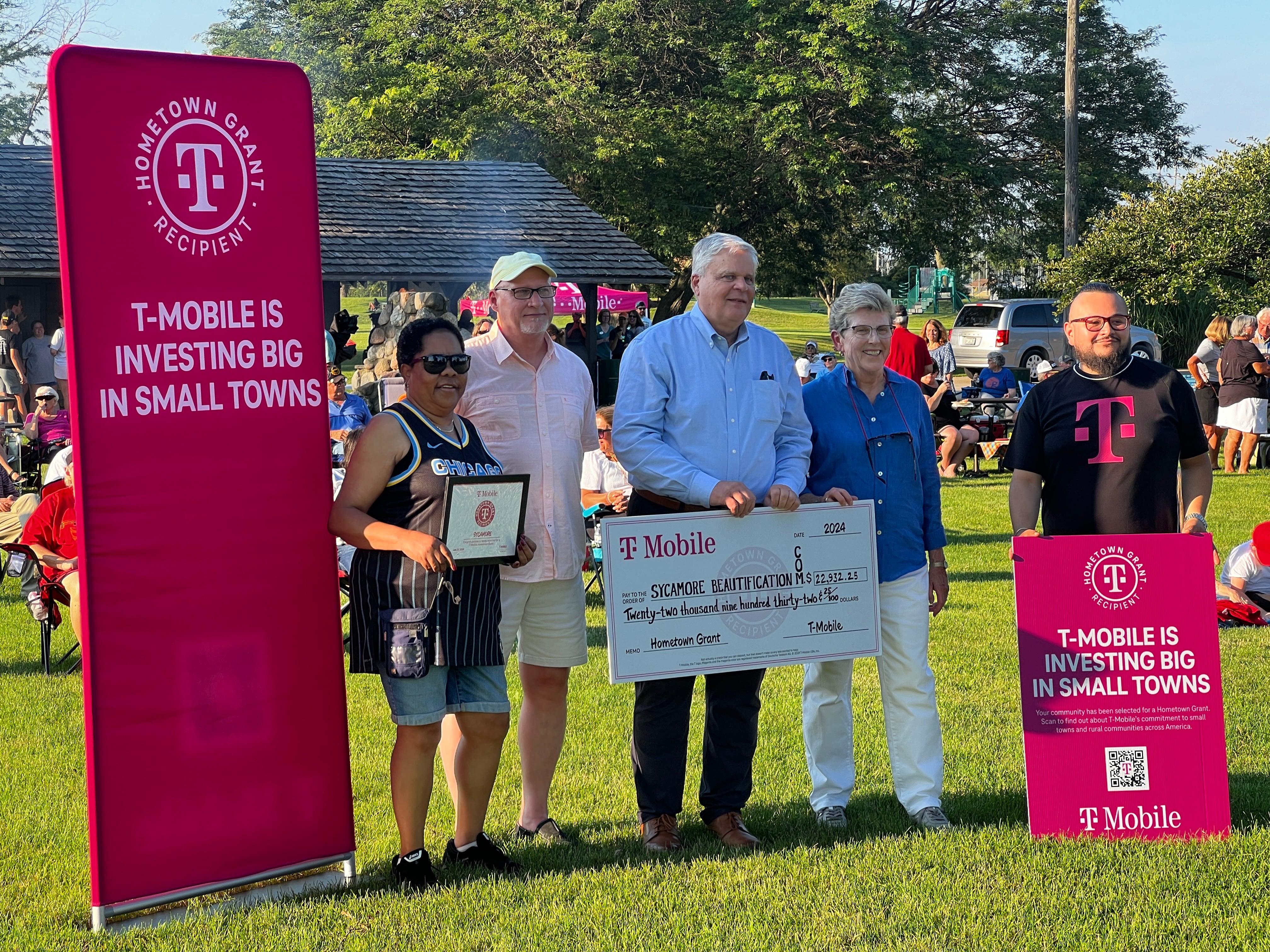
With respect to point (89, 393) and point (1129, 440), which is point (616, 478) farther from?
point (89, 393)

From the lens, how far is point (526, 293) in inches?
168

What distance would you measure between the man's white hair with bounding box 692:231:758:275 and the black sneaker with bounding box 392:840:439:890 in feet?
6.76

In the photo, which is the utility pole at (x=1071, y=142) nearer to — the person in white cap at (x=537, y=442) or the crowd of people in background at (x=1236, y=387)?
the crowd of people in background at (x=1236, y=387)

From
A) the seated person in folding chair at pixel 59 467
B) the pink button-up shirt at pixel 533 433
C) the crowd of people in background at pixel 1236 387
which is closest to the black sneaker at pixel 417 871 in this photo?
the pink button-up shirt at pixel 533 433

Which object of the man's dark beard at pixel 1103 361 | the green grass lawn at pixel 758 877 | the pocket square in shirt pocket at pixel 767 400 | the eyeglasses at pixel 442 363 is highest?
the eyeglasses at pixel 442 363

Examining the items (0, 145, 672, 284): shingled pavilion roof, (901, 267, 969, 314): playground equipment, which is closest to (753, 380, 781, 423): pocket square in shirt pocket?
(0, 145, 672, 284): shingled pavilion roof

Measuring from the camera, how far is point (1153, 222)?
2248cm

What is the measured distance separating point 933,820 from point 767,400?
158 centimetres

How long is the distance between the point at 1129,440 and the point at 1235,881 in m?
1.44

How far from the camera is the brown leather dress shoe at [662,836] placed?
14.4 ft

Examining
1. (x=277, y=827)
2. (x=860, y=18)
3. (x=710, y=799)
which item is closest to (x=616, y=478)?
(x=710, y=799)

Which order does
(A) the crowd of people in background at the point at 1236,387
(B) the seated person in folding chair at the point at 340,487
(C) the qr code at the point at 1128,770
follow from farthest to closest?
1. (A) the crowd of people in background at the point at 1236,387
2. (B) the seated person in folding chair at the point at 340,487
3. (C) the qr code at the point at 1128,770

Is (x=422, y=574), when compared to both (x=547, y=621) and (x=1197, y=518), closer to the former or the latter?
(x=547, y=621)

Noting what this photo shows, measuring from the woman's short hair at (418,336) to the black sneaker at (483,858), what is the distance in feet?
5.11
